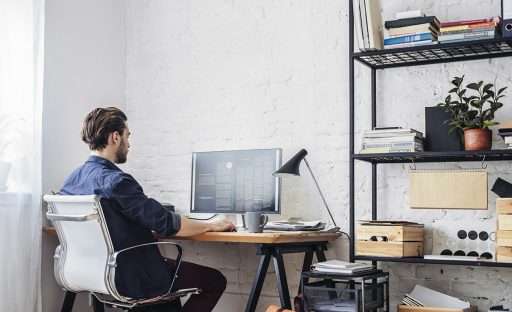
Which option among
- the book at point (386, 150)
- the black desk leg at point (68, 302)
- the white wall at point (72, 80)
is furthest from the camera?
the white wall at point (72, 80)

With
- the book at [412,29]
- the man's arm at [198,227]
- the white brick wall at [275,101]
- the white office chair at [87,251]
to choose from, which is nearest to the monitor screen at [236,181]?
the white brick wall at [275,101]

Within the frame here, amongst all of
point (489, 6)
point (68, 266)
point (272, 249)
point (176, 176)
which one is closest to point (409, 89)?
point (489, 6)

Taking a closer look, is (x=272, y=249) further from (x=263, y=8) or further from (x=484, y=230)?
(x=263, y=8)

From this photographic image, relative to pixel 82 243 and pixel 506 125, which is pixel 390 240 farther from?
pixel 82 243

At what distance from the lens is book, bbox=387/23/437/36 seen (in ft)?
10.4

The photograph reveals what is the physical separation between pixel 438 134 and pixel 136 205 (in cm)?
142

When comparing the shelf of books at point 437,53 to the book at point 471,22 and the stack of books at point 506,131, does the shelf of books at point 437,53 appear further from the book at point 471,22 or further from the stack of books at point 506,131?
the stack of books at point 506,131

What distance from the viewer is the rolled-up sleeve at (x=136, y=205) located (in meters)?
3.04

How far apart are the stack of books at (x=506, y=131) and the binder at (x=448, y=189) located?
0.19m

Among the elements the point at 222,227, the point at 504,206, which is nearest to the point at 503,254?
the point at 504,206

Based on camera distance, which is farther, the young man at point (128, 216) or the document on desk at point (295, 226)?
the document on desk at point (295, 226)

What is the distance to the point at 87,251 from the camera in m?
3.10

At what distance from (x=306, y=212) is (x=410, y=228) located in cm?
72

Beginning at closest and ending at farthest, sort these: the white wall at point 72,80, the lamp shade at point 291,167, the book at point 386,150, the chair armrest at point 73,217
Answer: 1. the chair armrest at point 73,217
2. the book at point 386,150
3. the lamp shade at point 291,167
4. the white wall at point 72,80
